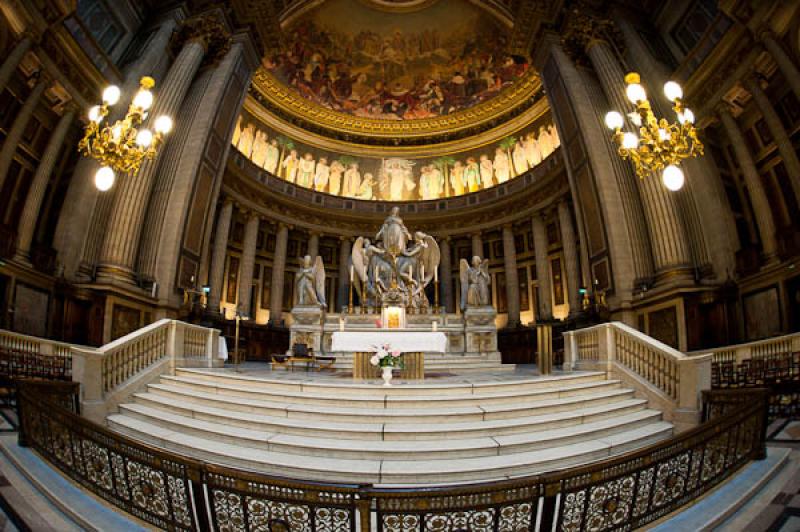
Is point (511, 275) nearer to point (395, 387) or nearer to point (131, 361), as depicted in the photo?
point (395, 387)

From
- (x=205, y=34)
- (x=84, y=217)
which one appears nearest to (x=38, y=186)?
(x=84, y=217)

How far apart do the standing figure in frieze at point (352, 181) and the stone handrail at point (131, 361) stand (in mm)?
17067

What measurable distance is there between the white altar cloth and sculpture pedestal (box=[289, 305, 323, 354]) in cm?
602

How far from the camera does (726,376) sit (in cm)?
808

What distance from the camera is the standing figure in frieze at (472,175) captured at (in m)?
24.8

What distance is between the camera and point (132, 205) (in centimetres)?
1246

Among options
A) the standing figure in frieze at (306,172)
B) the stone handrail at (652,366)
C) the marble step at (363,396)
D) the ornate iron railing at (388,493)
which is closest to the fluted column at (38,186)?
the marble step at (363,396)

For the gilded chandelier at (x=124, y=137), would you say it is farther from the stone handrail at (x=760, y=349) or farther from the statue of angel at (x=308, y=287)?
the stone handrail at (x=760, y=349)

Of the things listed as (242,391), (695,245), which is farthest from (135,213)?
(695,245)

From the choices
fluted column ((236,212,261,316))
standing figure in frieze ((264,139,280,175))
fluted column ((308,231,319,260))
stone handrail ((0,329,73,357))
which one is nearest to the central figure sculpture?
fluted column ((236,212,261,316))

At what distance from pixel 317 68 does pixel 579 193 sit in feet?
58.1

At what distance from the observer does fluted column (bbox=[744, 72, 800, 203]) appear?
1105 cm

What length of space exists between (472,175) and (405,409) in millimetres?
21507

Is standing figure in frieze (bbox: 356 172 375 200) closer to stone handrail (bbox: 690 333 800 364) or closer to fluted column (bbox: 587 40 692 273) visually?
fluted column (bbox: 587 40 692 273)
